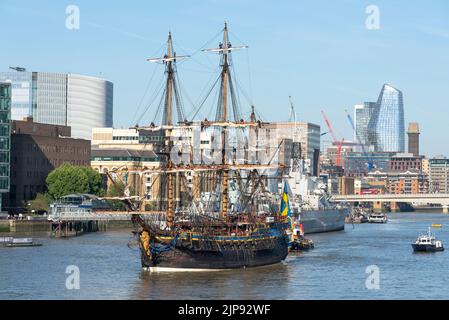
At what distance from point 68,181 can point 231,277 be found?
85.7 meters

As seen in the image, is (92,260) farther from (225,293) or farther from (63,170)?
(63,170)

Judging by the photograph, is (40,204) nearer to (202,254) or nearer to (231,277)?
(202,254)

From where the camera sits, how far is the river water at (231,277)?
7138 cm

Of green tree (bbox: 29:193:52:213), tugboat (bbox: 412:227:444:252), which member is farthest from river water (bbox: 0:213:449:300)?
green tree (bbox: 29:193:52:213)

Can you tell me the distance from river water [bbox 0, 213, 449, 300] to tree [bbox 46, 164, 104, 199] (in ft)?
161

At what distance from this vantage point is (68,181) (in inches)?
6511

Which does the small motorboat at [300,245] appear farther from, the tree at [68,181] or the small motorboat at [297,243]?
the tree at [68,181]

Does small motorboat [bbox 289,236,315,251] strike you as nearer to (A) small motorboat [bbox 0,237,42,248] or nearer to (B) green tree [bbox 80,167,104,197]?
(A) small motorboat [bbox 0,237,42,248]

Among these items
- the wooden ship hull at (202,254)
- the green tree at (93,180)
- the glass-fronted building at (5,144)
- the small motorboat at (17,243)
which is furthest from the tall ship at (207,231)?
the green tree at (93,180)

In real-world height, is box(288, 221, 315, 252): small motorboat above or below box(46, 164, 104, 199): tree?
below

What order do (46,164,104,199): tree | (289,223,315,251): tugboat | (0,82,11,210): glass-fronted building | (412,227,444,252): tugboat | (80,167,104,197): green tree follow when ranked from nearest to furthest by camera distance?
1. (412,227,444,252): tugboat
2. (289,223,315,251): tugboat
3. (0,82,11,210): glass-fronted building
4. (46,164,104,199): tree
5. (80,167,104,197): green tree

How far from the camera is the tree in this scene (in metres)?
164

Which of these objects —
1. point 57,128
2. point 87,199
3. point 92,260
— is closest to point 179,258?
point 92,260

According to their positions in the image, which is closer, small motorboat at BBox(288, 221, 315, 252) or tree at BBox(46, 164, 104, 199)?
small motorboat at BBox(288, 221, 315, 252)
